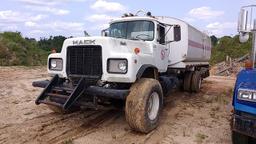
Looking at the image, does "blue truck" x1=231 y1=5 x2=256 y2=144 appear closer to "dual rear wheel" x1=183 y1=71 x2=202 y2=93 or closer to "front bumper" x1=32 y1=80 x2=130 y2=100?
"front bumper" x1=32 y1=80 x2=130 y2=100

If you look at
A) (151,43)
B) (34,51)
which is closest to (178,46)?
(151,43)

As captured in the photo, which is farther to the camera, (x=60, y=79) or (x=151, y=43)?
(x=151, y=43)

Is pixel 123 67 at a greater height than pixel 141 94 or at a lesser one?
greater

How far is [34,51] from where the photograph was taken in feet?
88.4

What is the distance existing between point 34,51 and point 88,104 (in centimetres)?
2139

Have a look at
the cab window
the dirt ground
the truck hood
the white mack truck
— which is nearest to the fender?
the white mack truck

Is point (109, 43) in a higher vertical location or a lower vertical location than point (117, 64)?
higher

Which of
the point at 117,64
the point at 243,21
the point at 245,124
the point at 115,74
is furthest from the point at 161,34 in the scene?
the point at 245,124

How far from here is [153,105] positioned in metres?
7.36

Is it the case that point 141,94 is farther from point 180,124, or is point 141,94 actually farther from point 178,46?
point 178,46

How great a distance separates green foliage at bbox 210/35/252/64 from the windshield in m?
24.3

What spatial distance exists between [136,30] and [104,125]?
9.07ft

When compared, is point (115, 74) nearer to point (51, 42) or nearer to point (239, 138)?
point (239, 138)

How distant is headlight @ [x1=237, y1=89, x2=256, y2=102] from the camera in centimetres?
490
